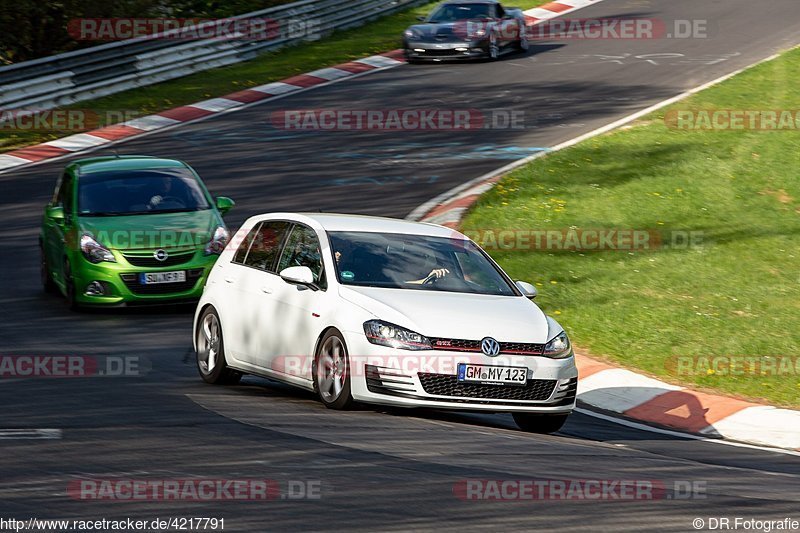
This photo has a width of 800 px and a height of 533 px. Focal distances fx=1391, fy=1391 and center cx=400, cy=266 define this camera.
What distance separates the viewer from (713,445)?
37.5ft

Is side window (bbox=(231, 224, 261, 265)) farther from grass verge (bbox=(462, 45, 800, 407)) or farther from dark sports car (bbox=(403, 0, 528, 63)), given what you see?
dark sports car (bbox=(403, 0, 528, 63))

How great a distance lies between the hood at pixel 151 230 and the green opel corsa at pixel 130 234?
0.01 m

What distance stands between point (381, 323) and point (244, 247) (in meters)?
2.48

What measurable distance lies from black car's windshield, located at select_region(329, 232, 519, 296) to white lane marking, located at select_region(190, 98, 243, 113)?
17384 mm

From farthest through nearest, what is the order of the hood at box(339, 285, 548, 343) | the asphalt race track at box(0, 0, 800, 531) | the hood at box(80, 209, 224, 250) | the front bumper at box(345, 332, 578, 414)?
the hood at box(80, 209, 224, 250), the hood at box(339, 285, 548, 343), the front bumper at box(345, 332, 578, 414), the asphalt race track at box(0, 0, 800, 531)

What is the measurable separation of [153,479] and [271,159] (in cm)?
1670

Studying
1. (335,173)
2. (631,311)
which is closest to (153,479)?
(631,311)

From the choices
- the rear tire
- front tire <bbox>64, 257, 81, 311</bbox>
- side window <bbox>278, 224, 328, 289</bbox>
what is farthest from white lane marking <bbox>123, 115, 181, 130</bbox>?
the rear tire

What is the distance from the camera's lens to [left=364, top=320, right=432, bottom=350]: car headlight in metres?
10.3

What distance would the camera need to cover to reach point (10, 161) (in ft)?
80.6

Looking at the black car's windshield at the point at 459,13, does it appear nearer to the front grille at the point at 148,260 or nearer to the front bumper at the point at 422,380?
the front grille at the point at 148,260

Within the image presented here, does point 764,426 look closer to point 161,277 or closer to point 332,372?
point 332,372

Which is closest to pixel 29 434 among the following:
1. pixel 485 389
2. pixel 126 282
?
pixel 485 389

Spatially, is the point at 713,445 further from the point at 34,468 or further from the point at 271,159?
the point at 271,159
